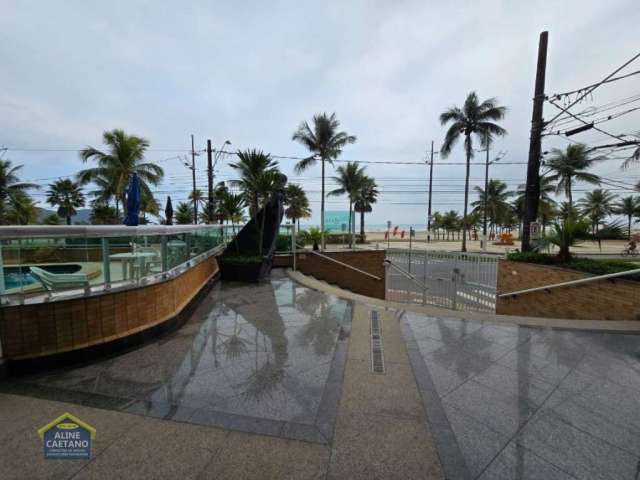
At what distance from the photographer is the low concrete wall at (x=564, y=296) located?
4.98m

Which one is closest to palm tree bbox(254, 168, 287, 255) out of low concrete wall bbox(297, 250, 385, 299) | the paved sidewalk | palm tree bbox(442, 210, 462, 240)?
low concrete wall bbox(297, 250, 385, 299)

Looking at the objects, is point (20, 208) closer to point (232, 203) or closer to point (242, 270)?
point (232, 203)

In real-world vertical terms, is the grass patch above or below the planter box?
above

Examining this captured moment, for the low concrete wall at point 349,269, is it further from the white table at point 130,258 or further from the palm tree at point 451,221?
the palm tree at point 451,221

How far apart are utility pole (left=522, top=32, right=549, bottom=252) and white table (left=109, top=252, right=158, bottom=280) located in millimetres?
10613

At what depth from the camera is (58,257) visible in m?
3.34

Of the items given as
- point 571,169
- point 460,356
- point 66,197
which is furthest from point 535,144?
point 66,197

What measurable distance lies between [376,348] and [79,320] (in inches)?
146

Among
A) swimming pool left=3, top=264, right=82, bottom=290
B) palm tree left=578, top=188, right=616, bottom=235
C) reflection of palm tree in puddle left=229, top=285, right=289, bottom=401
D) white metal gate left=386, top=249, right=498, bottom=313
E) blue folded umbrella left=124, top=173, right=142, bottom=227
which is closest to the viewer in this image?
reflection of palm tree in puddle left=229, top=285, right=289, bottom=401

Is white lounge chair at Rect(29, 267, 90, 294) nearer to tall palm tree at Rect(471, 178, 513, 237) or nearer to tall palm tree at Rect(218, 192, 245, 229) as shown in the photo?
tall palm tree at Rect(218, 192, 245, 229)

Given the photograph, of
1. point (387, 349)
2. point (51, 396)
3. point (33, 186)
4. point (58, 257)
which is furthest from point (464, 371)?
point (33, 186)

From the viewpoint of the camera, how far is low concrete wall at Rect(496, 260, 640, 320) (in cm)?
498

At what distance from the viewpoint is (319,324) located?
14.6ft

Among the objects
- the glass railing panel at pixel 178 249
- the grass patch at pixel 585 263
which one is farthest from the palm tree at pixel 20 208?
the grass patch at pixel 585 263
